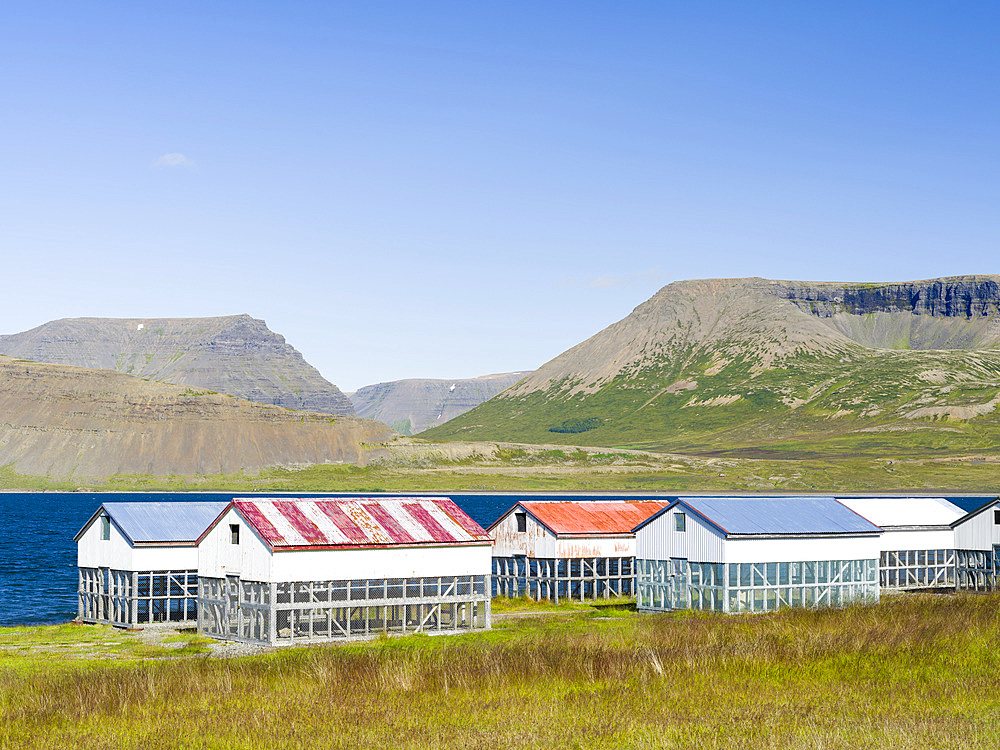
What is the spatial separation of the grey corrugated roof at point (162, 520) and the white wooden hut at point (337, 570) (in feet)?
22.0

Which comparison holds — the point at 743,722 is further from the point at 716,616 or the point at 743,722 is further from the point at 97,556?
the point at 97,556

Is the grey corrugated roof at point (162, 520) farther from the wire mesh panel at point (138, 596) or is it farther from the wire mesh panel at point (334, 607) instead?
the wire mesh panel at point (334, 607)

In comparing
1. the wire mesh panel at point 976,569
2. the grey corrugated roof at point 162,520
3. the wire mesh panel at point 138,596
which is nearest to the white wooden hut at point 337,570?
the wire mesh panel at point 138,596

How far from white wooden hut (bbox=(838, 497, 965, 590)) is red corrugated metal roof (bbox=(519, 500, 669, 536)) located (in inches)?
562

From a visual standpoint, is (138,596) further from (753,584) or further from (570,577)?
(753,584)

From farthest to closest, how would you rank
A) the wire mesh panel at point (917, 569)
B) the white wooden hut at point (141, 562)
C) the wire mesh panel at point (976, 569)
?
1. the wire mesh panel at point (917, 569)
2. the wire mesh panel at point (976, 569)
3. the white wooden hut at point (141, 562)

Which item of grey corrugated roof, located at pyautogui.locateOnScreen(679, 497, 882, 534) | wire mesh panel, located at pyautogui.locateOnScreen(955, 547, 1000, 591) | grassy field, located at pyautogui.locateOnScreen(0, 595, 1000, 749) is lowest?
wire mesh panel, located at pyautogui.locateOnScreen(955, 547, 1000, 591)

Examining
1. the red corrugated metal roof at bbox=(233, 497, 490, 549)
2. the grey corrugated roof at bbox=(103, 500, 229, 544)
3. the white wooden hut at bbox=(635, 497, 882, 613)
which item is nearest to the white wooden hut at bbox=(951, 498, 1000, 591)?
the white wooden hut at bbox=(635, 497, 882, 613)

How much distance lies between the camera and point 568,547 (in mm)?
75062

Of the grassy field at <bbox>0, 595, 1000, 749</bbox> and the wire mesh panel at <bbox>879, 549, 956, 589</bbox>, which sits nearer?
the grassy field at <bbox>0, 595, 1000, 749</bbox>

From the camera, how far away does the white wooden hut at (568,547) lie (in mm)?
75438

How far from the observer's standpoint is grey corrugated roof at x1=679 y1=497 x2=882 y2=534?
6222 cm

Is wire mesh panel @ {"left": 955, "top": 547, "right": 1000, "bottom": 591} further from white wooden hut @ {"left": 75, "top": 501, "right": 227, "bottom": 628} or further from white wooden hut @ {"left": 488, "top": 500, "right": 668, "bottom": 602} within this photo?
white wooden hut @ {"left": 75, "top": 501, "right": 227, "bottom": 628}

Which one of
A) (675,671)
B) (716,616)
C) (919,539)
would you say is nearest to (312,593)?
(716,616)
